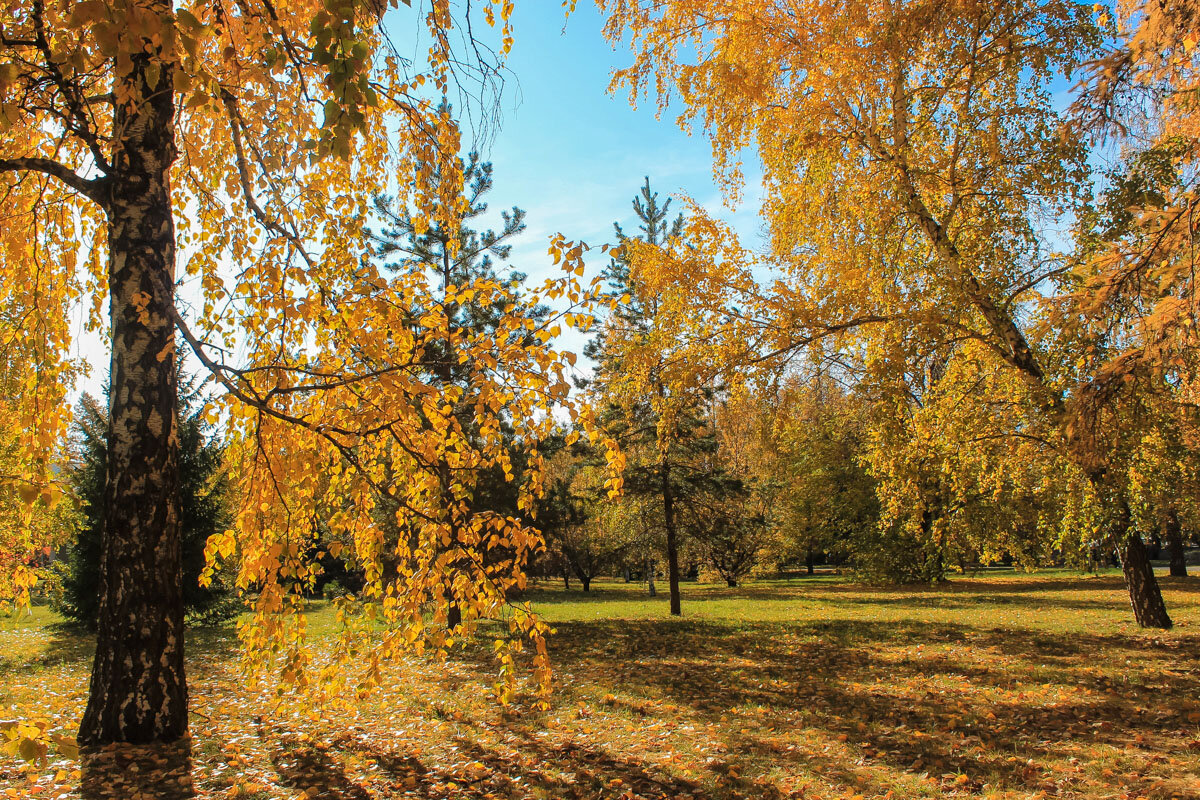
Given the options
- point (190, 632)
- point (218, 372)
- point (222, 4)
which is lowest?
point (190, 632)

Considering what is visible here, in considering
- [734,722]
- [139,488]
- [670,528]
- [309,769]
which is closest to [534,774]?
[309,769]

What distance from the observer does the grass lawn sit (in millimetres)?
4160

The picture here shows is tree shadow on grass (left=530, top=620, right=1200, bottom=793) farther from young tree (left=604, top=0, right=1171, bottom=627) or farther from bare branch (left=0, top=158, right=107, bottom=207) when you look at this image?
bare branch (left=0, top=158, right=107, bottom=207)

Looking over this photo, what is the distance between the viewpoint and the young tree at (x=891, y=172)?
21.8 feet

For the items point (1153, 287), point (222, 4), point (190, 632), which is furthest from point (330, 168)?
point (190, 632)

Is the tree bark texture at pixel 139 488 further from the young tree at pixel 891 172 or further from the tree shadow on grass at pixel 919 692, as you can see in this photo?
the young tree at pixel 891 172

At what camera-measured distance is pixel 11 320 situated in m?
4.42

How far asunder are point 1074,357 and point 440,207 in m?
6.51

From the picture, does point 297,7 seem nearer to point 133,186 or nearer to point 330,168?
point 330,168

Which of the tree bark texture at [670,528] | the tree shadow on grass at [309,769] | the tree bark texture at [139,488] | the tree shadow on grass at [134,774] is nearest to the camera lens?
the tree shadow on grass at [134,774]

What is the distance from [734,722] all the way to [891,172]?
235 inches

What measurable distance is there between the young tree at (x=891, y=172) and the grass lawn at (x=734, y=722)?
7.67ft

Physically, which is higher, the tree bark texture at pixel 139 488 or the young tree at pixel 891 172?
the young tree at pixel 891 172

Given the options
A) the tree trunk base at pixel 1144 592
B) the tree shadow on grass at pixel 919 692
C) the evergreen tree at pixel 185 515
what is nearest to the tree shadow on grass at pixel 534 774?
the tree shadow on grass at pixel 919 692
